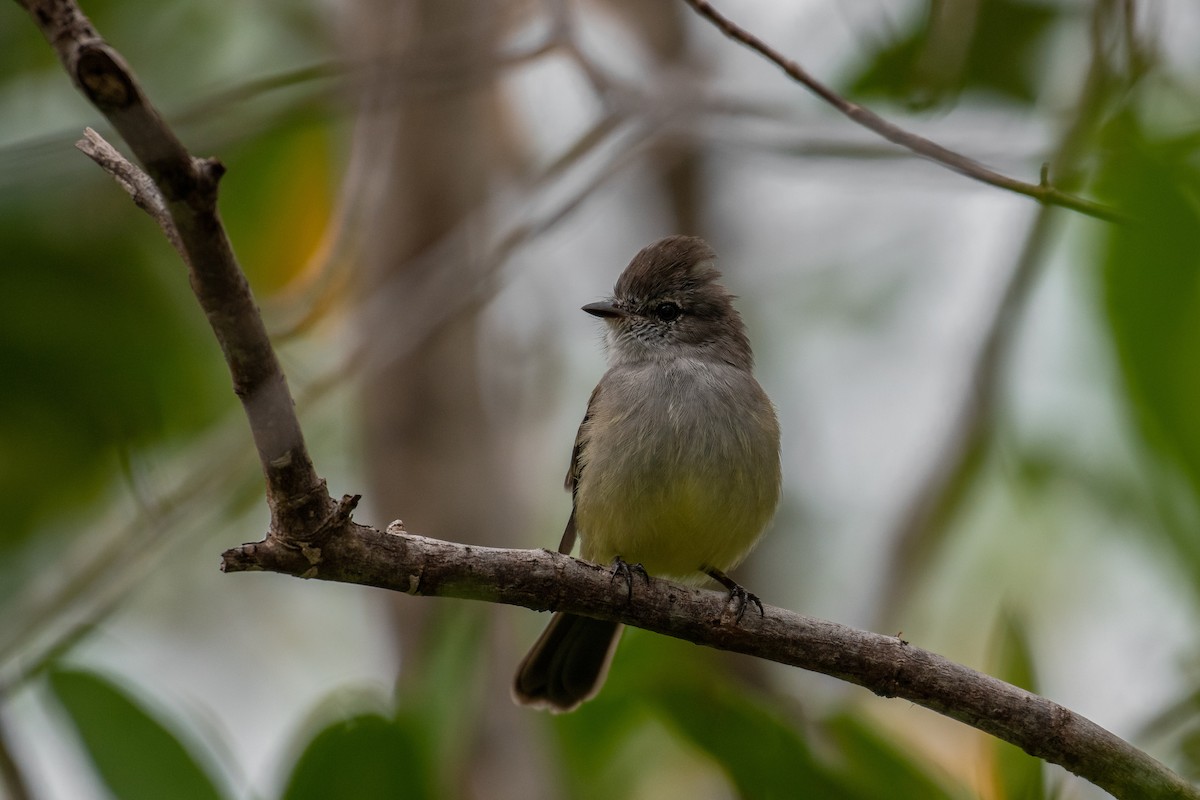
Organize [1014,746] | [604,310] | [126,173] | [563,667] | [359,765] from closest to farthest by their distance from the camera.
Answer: [126,173] → [1014,746] → [359,765] → [563,667] → [604,310]

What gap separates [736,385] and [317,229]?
8.54 feet

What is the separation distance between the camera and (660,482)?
13.6ft

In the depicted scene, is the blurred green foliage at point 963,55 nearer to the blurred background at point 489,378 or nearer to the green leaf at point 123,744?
the blurred background at point 489,378

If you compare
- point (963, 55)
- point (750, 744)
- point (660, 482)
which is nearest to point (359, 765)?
point (750, 744)

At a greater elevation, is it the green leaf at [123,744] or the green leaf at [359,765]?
the green leaf at [359,765]

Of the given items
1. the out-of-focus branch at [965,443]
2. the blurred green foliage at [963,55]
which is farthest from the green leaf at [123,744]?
the blurred green foliage at [963,55]

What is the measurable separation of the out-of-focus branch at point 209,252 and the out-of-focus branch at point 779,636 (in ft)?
0.91

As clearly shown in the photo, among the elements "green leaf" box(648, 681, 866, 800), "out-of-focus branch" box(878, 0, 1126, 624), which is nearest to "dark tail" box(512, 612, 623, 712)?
"green leaf" box(648, 681, 866, 800)

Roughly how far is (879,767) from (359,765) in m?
1.40

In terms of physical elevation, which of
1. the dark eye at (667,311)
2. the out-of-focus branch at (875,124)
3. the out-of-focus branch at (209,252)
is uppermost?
the dark eye at (667,311)

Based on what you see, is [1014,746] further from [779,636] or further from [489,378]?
[489,378]

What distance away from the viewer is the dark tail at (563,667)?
4348 mm

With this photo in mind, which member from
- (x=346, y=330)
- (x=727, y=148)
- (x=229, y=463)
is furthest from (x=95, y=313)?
(x=727, y=148)

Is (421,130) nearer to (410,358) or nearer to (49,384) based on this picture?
(410,358)
